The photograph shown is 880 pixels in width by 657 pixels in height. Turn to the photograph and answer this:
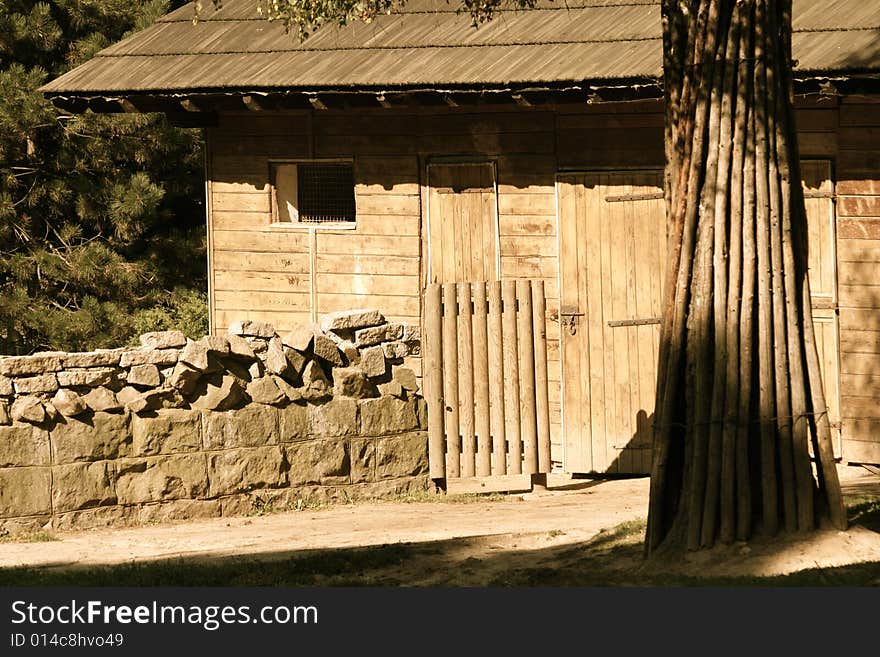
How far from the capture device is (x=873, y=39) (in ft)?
34.4

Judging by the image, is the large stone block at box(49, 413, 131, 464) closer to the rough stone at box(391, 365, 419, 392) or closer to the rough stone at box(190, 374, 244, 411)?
the rough stone at box(190, 374, 244, 411)

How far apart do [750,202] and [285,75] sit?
20.5 ft

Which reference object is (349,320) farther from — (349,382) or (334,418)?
(334,418)

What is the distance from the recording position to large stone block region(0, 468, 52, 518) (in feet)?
32.6

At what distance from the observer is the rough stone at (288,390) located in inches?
424

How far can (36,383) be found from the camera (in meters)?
10.0

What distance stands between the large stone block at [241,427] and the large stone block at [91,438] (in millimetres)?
602

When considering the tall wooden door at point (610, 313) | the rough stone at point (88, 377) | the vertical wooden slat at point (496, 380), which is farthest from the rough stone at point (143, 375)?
the tall wooden door at point (610, 313)

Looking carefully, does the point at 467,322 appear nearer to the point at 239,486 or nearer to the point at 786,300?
the point at 239,486

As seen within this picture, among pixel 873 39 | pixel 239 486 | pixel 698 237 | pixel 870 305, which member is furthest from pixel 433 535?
pixel 873 39

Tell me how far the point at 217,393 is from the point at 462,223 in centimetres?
294

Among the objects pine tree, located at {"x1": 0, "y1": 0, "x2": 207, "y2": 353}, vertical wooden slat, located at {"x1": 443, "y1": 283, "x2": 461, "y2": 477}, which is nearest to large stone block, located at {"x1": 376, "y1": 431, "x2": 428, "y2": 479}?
vertical wooden slat, located at {"x1": 443, "y1": 283, "x2": 461, "y2": 477}

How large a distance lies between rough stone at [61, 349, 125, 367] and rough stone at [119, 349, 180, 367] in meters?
0.05

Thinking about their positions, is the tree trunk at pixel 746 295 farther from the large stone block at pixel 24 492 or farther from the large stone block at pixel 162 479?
the large stone block at pixel 24 492
